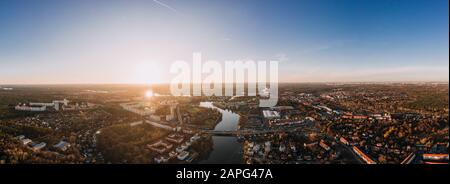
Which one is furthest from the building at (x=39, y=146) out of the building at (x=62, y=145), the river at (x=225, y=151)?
the river at (x=225, y=151)

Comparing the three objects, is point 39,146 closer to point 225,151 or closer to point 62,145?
point 62,145

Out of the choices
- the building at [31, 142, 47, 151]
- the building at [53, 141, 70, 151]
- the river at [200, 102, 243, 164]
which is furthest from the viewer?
the river at [200, 102, 243, 164]

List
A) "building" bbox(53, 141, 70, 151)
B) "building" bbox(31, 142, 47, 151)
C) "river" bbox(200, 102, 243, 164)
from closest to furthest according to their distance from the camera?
"building" bbox(31, 142, 47, 151)
"building" bbox(53, 141, 70, 151)
"river" bbox(200, 102, 243, 164)

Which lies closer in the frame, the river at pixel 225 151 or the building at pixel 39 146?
the building at pixel 39 146

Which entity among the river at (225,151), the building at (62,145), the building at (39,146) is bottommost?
the river at (225,151)

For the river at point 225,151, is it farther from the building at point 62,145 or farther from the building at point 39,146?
the building at point 39,146

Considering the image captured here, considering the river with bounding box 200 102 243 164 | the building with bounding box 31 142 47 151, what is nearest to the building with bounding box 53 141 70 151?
the building with bounding box 31 142 47 151

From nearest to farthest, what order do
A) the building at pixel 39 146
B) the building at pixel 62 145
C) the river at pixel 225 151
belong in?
the building at pixel 39 146, the building at pixel 62 145, the river at pixel 225 151

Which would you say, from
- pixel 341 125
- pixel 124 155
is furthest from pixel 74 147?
pixel 341 125

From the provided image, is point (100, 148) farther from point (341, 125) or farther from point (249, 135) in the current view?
point (341, 125)

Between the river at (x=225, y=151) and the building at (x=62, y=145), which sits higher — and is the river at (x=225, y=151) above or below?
below

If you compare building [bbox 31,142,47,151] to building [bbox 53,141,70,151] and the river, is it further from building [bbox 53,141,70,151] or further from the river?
the river
